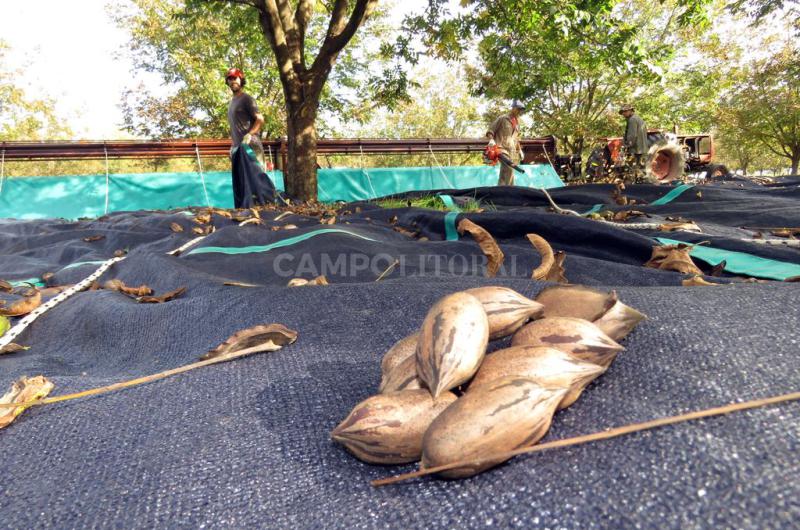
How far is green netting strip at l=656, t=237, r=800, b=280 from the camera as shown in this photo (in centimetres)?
164

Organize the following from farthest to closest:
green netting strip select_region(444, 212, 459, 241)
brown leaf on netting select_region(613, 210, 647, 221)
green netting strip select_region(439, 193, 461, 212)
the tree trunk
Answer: the tree trunk, green netting strip select_region(439, 193, 461, 212), brown leaf on netting select_region(613, 210, 647, 221), green netting strip select_region(444, 212, 459, 241)

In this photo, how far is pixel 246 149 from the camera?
17.5 ft

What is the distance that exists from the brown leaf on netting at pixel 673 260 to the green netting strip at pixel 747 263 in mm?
120

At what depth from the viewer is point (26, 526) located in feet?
1.75

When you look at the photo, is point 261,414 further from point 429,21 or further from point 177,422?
point 429,21

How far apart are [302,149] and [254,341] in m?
5.43

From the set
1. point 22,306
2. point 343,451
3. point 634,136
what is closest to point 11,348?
point 22,306

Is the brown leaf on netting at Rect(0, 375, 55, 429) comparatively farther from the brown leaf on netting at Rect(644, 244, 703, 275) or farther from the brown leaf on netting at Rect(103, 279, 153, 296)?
the brown leaf on netting at Rect(644, 244, 703, 275)

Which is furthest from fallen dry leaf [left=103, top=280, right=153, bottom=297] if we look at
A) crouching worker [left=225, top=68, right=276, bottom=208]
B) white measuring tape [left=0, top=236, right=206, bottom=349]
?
crouching worker [left=225, top=68, right=276, bottom=208]

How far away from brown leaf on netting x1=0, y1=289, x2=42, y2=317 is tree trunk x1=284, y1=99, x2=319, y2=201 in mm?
4546

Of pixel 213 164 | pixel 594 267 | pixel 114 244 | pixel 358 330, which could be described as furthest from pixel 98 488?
pixel 213 164

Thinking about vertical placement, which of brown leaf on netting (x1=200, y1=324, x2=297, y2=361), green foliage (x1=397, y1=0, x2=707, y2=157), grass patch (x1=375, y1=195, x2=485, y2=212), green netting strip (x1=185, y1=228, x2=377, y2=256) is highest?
green foliage (x1=397, y1=0, x2=707, y2=157)

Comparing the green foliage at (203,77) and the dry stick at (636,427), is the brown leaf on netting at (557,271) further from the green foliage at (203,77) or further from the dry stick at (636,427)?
the green foliage at (203,77)

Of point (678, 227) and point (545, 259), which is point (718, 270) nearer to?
point (545, 259)
